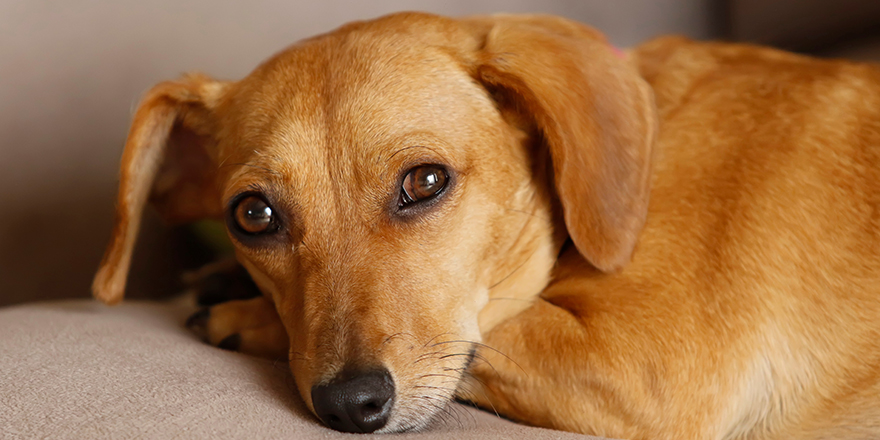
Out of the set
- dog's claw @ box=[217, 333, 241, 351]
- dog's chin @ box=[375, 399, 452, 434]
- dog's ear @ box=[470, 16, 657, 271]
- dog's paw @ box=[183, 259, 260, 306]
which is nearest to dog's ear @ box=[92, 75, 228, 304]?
dog's paw @ box=[183, 259, 260, 306]

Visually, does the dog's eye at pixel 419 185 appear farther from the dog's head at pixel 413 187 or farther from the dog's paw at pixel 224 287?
the dog's paw at pixel 224 287

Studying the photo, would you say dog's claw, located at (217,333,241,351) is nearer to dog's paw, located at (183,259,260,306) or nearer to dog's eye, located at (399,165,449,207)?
dog's paw, located at (183,259,260,306)

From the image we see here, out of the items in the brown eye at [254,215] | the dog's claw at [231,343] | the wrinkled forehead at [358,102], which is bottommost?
the dog's claw at [231,343]

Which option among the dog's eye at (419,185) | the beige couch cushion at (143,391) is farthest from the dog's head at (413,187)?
the beige couch cushion at (143,391)

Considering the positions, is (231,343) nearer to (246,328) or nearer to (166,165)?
(246,328)

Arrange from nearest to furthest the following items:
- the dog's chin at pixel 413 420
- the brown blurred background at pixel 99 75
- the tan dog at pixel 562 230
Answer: the dog's chin at pixel 413 420
the tan dog at pixel 562 230
the brown blurred background at pixel 99 75

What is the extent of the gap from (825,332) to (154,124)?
1.85 m

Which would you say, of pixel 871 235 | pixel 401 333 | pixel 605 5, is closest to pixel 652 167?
pixel 871 235

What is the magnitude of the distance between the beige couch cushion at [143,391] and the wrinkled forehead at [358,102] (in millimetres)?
502

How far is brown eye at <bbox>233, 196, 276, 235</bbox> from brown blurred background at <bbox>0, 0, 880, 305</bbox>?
119 cm

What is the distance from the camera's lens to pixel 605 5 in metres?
4.12

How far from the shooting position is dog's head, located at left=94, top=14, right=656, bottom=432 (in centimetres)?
145

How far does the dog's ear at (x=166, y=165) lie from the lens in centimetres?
197

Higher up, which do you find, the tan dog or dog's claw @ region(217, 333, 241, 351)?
the tan dog
